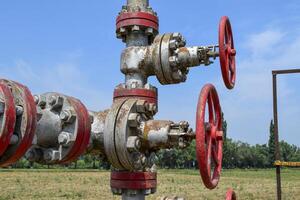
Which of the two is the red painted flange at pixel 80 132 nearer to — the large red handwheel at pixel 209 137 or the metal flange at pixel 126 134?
the metal flange at pixel 126 134

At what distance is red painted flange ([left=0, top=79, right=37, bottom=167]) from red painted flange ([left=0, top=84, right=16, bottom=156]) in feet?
0.27

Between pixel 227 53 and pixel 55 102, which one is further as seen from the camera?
pixel 227 53

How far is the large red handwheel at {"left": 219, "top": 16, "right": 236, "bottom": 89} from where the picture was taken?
2.79 meters

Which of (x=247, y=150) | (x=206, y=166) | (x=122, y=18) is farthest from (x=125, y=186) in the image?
(x=247, y=150)

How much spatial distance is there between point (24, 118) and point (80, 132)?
0.52 meters

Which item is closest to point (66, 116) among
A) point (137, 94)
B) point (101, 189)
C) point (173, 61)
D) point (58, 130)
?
point (58, 130)

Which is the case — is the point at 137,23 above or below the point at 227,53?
above

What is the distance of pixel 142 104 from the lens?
2.66 metres

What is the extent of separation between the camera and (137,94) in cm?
288

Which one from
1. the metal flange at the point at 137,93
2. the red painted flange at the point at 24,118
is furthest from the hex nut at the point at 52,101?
the metal flange at the point at 137,93

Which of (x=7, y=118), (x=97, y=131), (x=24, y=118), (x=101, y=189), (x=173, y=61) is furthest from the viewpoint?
(x=101, y=189)

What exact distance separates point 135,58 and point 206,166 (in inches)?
36.9

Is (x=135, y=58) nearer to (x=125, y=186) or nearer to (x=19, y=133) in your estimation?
(x=125, y=186)

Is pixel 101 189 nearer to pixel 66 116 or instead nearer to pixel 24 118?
pixel 66 116
